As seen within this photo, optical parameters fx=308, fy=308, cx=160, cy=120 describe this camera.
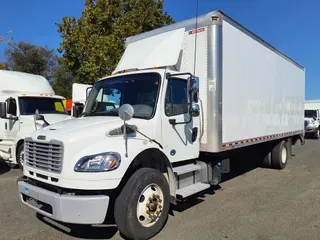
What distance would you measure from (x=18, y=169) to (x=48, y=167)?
6.63 meters

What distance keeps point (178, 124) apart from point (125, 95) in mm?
1026

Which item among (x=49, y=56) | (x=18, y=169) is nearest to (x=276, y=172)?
(x=18, y=169)

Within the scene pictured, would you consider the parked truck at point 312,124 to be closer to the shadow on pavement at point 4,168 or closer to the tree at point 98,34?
the tree at point 98,34

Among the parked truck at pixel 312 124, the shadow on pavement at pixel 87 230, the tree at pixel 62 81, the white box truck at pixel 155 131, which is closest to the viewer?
the white box truck at pixel 155 131

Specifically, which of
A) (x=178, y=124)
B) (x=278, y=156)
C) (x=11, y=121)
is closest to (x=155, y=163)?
(x=178, y=124)

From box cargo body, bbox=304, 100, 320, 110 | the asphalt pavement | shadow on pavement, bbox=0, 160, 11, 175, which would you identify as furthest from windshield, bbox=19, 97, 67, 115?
box cargo body, bbox=304, 100, 320, 110

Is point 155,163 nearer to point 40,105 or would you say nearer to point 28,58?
point 40,105

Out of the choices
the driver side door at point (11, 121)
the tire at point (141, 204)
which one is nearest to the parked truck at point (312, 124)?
the driver side door at point (11, 121)

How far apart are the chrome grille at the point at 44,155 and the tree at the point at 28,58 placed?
121 ft

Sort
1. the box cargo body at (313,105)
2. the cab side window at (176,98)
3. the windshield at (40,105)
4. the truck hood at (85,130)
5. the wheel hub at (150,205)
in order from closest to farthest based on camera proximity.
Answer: the truck hood at (85,130) < the wheel hub at (150,205) < the cab side window at (176,98) < the windshield at (40,105) < the box cargo body at (313,105)

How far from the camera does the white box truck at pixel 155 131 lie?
3.96 m

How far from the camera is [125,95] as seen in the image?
5.24 meters

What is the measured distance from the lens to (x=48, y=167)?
13.7ft

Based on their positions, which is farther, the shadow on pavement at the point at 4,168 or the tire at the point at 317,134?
the tire at the point at 317,134
